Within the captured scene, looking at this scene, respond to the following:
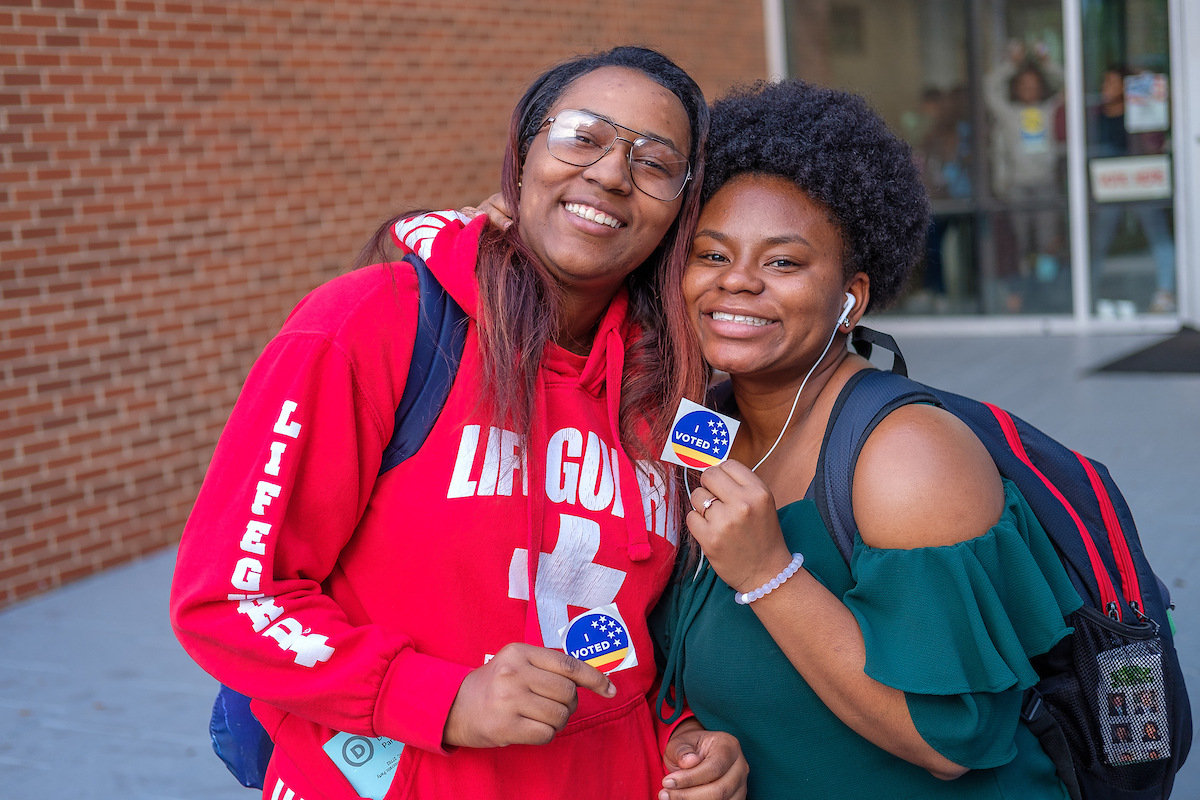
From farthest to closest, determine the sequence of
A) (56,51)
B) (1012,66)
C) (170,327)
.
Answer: (1012,66) → (170,327) → (56,51)

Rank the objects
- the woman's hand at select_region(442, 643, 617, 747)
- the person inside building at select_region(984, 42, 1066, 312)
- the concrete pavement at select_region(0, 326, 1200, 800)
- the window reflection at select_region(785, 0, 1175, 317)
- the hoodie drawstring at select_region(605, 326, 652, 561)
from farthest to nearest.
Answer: the person inside building at select_region(984, 42, 1066, 312) < the window reflection at select_region(785, 0, 1175, 317) < the concrete pavement at select_region(0, 326, 1200, 800) < the hoodie drawstring at select_region(605, 326, 652, 561) < the woman's hand at select_region(442, 643, 617, 747)

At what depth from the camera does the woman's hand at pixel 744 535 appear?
1.74 metres

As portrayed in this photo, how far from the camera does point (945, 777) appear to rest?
1.77 metres

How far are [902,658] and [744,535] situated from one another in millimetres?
312

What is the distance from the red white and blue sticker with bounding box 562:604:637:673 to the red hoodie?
3cm

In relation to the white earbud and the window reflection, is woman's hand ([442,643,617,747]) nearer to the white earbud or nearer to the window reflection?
the white earbud

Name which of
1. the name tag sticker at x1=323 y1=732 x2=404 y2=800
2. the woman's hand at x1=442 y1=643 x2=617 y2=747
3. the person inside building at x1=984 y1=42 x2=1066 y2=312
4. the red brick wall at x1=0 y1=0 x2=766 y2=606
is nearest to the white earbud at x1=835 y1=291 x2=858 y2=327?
the woman's hand at x1=442 y1=643 x2=617 y2=747

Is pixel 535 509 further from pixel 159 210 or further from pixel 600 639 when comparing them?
pixel 159 210

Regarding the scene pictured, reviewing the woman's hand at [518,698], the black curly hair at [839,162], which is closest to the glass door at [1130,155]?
the black curly hair at [839,162]

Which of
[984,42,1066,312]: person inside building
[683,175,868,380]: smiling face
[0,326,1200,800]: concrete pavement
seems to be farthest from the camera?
[984,42,1066,312]: person inside building

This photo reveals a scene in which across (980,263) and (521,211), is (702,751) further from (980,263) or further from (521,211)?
(980,263)

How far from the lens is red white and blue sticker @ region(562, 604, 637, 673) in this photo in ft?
5.84

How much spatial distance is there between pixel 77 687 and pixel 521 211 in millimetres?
3444

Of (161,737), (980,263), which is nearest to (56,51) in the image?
(161,737)
